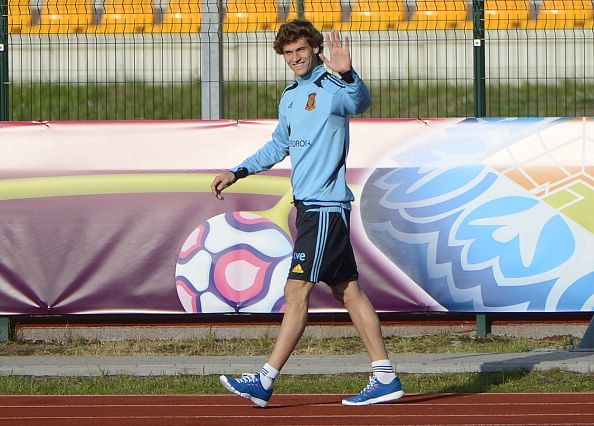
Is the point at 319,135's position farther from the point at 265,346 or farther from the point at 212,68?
the point at 212,68

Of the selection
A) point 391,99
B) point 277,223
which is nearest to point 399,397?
point 277,223

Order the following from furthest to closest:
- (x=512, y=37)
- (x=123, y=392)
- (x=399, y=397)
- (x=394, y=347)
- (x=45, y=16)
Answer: (x=45, y=16) → (x=512, y=37) → (x=394, y=347) → (x=123, y=392) → (x=399, y=397)

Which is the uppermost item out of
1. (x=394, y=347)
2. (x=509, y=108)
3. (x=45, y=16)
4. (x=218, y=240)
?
(x=45, y=16)

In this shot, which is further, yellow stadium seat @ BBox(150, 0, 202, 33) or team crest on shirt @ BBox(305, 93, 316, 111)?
yellow stadium seat @ BBox(150, 0, 202, 33)

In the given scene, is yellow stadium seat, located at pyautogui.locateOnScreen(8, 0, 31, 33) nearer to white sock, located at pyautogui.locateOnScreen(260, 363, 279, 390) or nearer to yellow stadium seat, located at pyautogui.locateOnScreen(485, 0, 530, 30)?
yellow stadium seat, located at pyautogui.locateOnScreen(485, 0, 530, 30)

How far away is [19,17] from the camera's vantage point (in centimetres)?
1234

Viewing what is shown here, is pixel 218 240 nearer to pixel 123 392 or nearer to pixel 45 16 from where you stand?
pixel 123 392

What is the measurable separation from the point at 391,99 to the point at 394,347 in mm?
3352

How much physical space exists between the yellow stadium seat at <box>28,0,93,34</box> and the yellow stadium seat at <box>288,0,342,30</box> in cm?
198

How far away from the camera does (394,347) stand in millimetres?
10086

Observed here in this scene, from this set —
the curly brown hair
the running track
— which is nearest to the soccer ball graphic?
the running track

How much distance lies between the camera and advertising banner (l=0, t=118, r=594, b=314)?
33.8ft

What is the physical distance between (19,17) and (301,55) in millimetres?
6428

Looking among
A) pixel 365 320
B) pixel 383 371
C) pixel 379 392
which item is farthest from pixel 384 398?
pixel 365 320
